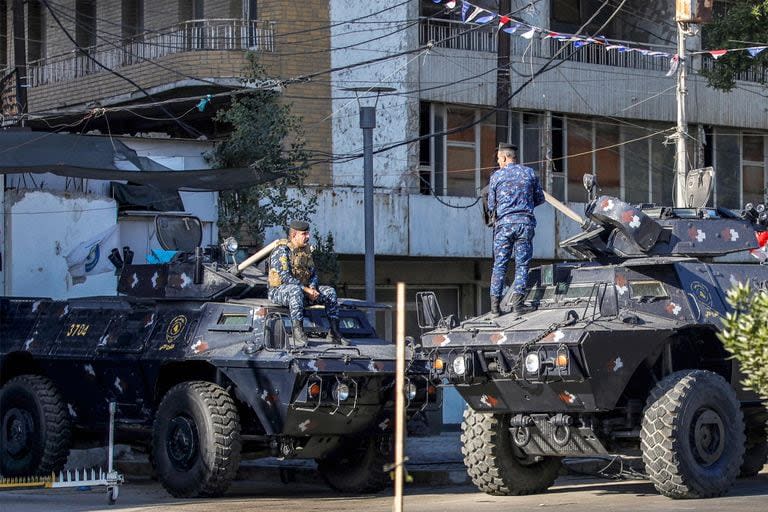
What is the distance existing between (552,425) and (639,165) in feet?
56.7

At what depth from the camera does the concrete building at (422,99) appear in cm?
2506

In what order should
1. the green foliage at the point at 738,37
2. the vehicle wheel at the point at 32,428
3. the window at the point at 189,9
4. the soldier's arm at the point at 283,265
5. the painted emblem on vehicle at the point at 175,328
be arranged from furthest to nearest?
the window at the point at 189,9
the green foliage at the point at 738,37
the vehicle wheel at the point at 32,428
the painted emblem on vehicle at the point at 175,328
the soldier's arm at the point at 283,265

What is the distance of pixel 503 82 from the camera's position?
25.0m

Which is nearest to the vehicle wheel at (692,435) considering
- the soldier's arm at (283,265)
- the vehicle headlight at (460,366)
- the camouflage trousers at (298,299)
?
the vehicle headlight at (460,366)

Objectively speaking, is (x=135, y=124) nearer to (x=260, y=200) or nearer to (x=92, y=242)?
(x=260, y=200)

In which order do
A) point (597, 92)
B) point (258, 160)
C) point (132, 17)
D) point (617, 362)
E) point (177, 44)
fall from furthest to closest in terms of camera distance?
point (132, 17)
point (597, 92)
point (177, 44)
point (258, 160)
point (617, 362)

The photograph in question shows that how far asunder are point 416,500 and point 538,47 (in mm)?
15797

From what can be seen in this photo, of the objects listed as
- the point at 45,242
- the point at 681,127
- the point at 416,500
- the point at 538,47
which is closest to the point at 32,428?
the point at 416,500

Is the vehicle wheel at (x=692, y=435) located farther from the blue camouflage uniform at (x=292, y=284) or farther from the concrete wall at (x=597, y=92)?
the concrete wall at (x=597, y=92)

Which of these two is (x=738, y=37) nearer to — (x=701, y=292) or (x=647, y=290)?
(x=701, y=292)

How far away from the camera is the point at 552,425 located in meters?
12.9

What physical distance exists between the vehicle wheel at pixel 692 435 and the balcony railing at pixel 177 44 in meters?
14.0

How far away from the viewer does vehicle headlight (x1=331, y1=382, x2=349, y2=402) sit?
43.3 ft

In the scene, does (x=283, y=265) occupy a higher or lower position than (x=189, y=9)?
lower
